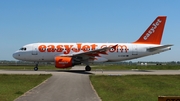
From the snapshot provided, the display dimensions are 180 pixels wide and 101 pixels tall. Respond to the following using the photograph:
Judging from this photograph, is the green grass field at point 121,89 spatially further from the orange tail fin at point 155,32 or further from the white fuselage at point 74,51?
the orange tail fin at point 155,32

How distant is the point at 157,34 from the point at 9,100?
3259 centimetres

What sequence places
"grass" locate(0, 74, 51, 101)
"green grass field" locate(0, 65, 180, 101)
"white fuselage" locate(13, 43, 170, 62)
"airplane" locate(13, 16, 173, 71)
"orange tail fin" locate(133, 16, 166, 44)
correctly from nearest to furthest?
"grass" locate(0, 74, 51, 101)
"green grass field" locate(0, 65, 180, 101)
"airplane" locate(13, 16, 173, 71)
"white fuselage" locate(13, 43, 170, 62)
"orange tail fin" locate(133, 16, 166, 44)

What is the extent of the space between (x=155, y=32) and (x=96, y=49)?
1019 cm

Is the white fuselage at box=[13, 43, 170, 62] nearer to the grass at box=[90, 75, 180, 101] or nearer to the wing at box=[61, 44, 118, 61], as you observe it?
the wing at box=[61, 44, 118, 61]

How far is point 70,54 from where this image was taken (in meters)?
38.5

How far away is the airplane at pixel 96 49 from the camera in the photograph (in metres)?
38.0

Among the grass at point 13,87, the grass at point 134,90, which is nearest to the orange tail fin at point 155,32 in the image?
the grass at point 134,90

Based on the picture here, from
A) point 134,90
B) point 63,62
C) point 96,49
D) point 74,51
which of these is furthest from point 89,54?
point 134,90

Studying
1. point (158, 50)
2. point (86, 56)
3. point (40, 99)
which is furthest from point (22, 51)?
point (40, 99)

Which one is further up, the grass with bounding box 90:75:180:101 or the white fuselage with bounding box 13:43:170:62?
the white fuselage with bounding box 13:43:170:62

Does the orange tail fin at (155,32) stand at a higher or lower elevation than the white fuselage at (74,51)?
higher

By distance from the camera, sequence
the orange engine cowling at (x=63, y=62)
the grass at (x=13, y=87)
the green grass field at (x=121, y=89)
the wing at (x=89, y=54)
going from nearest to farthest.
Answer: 1. the grass at (x=13, y=87)
2. the green grass field at (x=121, y=89)
3. the orange engine cowling at (x=63, y=62)
4. the wing at (x=89, y=54)

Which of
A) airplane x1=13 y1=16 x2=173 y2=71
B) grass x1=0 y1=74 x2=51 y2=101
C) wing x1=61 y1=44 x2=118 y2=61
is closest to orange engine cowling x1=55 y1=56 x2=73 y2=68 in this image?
wing x1=61 y1=44 x2=118 y2=61

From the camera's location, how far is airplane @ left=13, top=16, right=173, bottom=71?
38.0 meters
